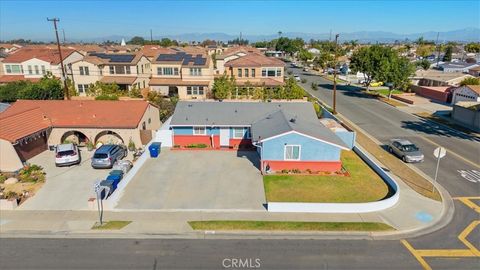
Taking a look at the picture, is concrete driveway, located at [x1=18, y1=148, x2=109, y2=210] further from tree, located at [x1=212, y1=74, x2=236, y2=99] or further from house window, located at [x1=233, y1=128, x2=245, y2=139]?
tree, located at [x1=212, y1=74, x2=236, y2=99]

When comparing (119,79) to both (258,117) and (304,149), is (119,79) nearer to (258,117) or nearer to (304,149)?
(258,117)

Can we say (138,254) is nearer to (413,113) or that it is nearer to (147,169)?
(147,169)

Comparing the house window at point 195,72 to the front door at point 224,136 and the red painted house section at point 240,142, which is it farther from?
the red painted house section at point 240,142

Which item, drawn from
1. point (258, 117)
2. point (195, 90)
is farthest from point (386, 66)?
point (258, 117)

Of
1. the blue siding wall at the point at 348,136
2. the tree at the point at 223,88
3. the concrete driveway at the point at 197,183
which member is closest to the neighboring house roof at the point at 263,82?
the tree at the point at 223,88

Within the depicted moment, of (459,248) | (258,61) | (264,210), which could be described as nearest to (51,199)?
(264,210)

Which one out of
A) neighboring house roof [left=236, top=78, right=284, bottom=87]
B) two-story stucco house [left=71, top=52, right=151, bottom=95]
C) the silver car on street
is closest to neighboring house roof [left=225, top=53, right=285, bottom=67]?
neighboring house roof [left=236, top=78, right=284, bottom=87]

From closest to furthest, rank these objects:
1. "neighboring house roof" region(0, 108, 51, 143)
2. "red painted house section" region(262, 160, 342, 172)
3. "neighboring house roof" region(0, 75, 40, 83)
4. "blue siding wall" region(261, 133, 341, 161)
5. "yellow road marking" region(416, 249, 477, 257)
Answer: "yellow road marking" region(416, 249, 477, 257)
"blue siding wall" region(261, 133, 341, 161)
"red painted house section" region(262, 160, 342, 172)
"neighboring house roof" region(0, 108, 51, 143)
"neighboring house roof" region(0, 75, 40, 83)
